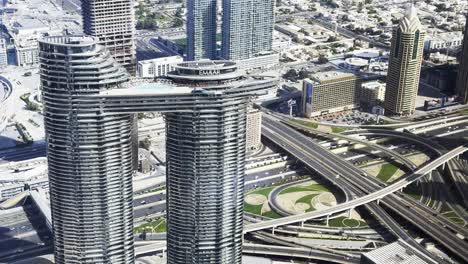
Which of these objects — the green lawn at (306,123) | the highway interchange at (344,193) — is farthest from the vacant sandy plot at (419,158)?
the green lawn at (306,123)

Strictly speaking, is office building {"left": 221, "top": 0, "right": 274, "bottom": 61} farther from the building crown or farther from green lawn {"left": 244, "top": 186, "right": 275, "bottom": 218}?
green lawn {"left": 244, "top": 186, "right": 275, "bottom": 218}

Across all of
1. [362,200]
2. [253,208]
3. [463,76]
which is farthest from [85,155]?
[463,76]

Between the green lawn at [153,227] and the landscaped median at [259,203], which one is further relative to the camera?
the landscaped median at [259,203]

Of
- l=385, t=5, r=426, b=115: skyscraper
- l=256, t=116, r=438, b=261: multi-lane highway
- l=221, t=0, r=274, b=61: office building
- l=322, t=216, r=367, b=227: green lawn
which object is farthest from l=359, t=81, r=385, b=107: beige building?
l=322, t=216, r=367, b=227: green lawn

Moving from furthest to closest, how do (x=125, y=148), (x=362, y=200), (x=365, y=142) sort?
(x=365, y=142) < (x=362, y=200) < (x=125, y=148)

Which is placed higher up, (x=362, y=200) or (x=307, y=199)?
(x=362, y=200)

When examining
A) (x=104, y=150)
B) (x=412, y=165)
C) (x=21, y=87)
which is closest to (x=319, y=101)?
(x=412, y=165)

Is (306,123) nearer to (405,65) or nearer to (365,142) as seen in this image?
(365,142)

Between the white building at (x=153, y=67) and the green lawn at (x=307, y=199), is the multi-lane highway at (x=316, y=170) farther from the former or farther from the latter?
the white building at (x=153, y=67)

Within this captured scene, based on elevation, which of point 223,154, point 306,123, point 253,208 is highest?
point 223,154
